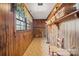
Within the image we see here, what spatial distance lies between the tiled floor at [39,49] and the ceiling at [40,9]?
0.97 feet

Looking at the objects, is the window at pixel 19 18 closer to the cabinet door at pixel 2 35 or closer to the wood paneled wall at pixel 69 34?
the cabinet door at pixel 2 35

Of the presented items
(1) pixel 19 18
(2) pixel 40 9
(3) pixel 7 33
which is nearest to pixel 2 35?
(3) pixel 7 33

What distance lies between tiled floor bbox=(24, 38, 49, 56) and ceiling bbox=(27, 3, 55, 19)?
295mm

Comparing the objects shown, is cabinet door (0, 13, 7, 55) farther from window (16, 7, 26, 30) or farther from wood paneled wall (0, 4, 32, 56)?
window (16, 7, 26, 30)

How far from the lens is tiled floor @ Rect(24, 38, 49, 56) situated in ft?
4.87

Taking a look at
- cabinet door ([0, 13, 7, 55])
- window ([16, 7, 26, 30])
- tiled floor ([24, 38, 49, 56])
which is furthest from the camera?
window ([16, 7, 26, 30])

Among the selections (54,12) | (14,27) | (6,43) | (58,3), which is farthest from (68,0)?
(6,43)

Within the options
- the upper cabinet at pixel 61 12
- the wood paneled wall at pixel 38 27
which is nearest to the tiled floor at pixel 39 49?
the wood paneled wall at pixel 38 27

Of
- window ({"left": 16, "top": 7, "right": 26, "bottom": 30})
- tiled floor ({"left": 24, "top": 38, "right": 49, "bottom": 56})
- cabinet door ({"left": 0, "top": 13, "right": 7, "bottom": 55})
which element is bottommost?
tiled floor ({"left": 24, "top": 38, "right": 49, "bottom": 56})

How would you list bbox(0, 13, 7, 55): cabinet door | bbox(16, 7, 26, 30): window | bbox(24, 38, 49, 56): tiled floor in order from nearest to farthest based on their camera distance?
bbox(0, 13, 7, 55): cabinet door
bbox(24, 38, 49, 56): tiled floor
bbox(16, 7, 26, 30): window

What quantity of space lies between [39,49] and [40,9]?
1.64ft

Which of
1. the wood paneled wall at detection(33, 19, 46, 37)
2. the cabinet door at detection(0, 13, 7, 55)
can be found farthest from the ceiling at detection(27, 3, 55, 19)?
the cabinet door at detection(0, 13, 7, 55)

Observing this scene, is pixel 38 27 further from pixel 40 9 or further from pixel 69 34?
pixel 69 34

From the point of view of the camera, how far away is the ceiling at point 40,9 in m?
1.51
